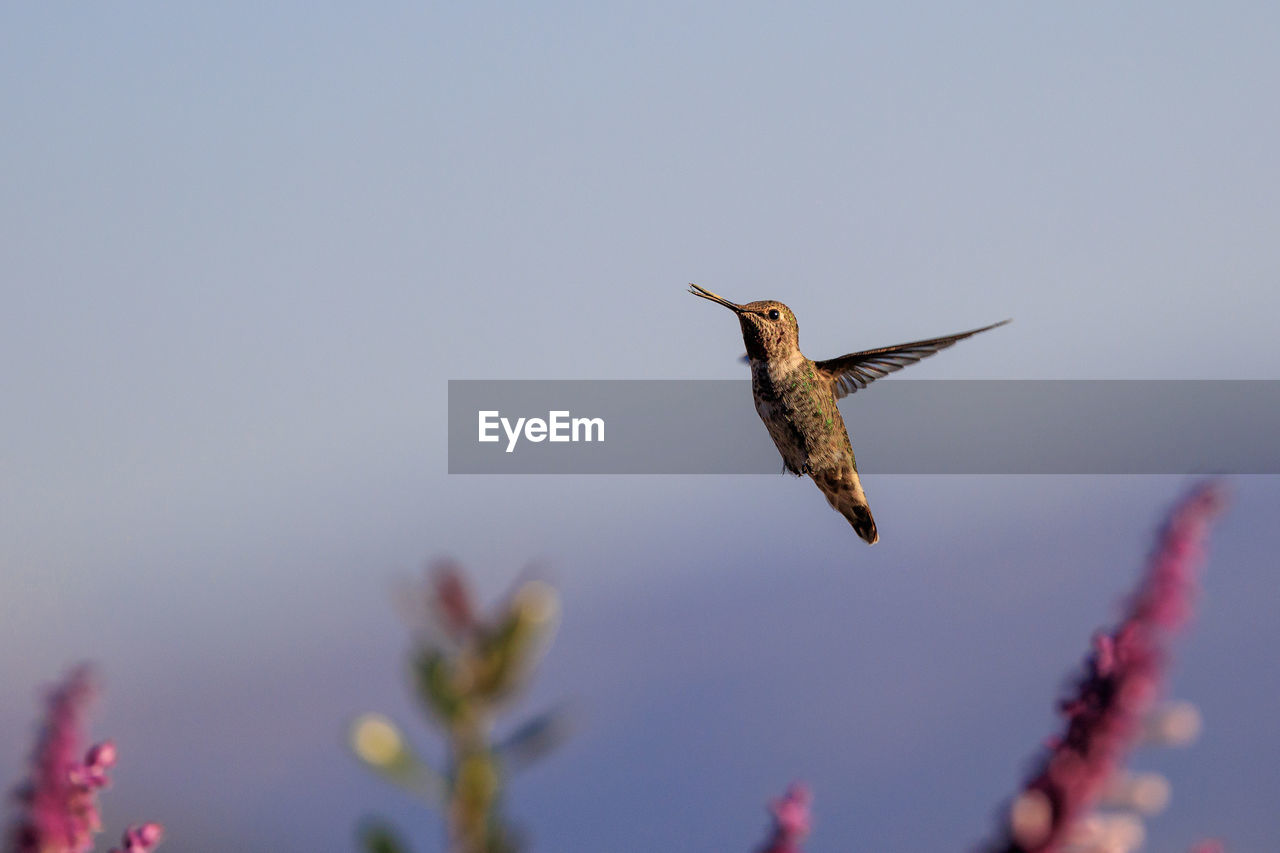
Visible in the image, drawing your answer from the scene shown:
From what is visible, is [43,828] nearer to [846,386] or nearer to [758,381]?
[758,381]

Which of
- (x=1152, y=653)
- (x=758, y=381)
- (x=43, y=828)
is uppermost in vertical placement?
(x=758, y=381)

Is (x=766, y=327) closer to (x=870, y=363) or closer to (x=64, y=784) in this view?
(x=870, y=363)

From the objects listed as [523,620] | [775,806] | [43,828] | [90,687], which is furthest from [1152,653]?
[90,687]

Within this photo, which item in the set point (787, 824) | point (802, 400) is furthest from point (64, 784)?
point (802, 400)

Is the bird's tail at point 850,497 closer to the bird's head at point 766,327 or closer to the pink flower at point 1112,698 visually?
the bird's head at point 766,327

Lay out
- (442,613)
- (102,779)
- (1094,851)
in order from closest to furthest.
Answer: (442,613) → (1094,851) → (102,779)

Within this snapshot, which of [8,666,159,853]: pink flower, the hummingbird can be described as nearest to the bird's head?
the hummingbird
